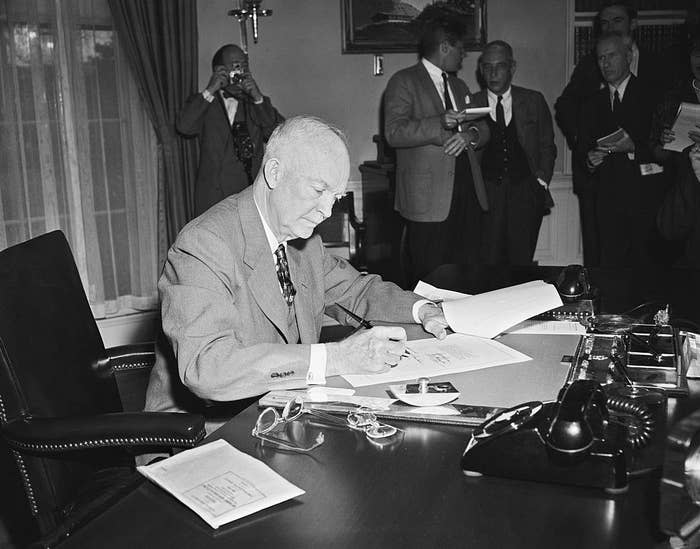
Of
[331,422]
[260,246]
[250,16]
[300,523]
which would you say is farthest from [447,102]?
[300,523]

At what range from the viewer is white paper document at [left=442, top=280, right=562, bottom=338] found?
212 centimetres

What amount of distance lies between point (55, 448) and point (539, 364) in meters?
1.05

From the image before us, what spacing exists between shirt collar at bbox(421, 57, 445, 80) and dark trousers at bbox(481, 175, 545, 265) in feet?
2.43

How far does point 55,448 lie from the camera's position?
5.55 feet

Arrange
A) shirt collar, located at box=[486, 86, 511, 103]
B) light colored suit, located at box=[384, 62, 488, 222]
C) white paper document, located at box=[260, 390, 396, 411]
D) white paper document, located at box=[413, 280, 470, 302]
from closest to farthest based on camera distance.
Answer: white paper document, located at box=[260, 390, 396, 411], white paper document, located at box=[413, 280, 470, 302], light colored suit, located at box=[384, 62, 488, 222], shirt collar, located at box=[486, 86, 511, 103]

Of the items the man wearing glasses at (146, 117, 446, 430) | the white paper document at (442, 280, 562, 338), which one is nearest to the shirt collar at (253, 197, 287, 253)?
the man wearing glasses at (146, 117, 446, 430)

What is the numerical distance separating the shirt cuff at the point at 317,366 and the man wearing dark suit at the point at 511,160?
359cm

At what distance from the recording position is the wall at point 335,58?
18.4 ft

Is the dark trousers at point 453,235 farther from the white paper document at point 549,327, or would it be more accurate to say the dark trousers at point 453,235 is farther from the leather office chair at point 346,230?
the white paper document at point 549,327

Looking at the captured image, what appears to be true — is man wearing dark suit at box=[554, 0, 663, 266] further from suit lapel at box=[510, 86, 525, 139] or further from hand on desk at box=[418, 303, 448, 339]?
hand on desk at box=[418, 303, 448, 339]

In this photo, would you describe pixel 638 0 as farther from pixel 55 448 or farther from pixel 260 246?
pixel 55 448

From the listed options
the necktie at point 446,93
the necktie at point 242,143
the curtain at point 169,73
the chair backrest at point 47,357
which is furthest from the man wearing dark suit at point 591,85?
the chair backrest at point 47,357

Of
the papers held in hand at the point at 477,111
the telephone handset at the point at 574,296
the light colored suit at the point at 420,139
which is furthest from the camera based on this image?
the light colored suit at the point at 420,139

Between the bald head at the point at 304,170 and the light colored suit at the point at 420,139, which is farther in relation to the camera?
the light colored suit at the point at 420,139
